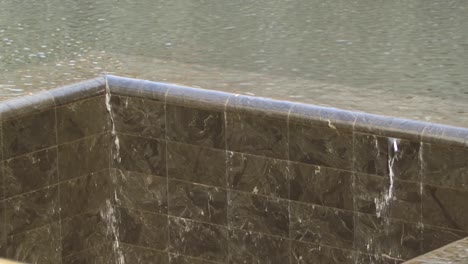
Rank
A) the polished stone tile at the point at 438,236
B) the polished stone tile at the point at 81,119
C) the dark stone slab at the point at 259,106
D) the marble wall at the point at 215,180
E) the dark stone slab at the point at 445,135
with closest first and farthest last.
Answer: the dark stone slab at the point at 445,135 < the polished stone tile at the point at 438,236 < the marble wall at the point at 215,180 < the dark stone slab at the point at 259,106 < the polished stone tile at the point at 81,119

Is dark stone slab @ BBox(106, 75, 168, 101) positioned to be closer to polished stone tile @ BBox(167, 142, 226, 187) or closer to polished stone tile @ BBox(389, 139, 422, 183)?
polished stone tile @ BBox(167, 142, 226, 187)

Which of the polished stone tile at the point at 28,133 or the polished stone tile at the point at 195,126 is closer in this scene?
the polished stone tile at the point at 28,133

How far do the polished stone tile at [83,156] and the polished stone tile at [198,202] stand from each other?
35 centimetres

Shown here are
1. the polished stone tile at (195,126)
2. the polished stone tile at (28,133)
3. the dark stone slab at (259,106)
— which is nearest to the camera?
the dark stone slab at (259,106)

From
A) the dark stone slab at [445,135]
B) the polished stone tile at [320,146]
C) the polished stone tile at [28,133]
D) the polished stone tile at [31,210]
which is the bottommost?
the polished stone tile at [31,210]

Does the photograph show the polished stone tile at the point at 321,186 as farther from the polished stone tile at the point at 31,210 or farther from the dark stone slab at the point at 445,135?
the polished stone tile at the point at 31,210

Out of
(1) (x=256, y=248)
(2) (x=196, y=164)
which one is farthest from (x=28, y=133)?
→ (1) (x=256, y=248)

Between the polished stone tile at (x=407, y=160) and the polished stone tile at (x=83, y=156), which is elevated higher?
the polished stone tile at (x=407, y=160)

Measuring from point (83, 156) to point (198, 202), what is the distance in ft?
1.73

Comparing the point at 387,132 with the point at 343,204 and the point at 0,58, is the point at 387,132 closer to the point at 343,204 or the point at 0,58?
the point at 343,204

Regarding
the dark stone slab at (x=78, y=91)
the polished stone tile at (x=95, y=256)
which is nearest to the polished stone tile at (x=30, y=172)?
the dark stone slab at (x=78, y=91)

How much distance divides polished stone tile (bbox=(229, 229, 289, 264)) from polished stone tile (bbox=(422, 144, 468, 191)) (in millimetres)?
742

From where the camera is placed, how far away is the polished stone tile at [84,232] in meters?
5.75

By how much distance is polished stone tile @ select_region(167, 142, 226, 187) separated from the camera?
18.3ft
